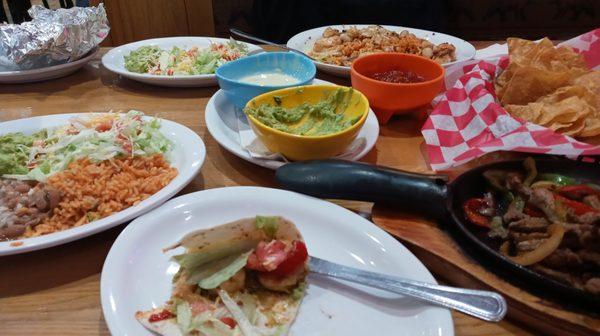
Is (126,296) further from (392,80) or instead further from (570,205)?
(392,80)

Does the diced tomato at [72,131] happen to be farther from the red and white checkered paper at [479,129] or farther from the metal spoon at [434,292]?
the red and white checkered paper at [479,129]

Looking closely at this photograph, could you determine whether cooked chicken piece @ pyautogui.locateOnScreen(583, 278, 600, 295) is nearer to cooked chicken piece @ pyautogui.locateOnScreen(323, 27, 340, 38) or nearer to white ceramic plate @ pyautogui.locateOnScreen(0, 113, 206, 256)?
white ceramic plate @ pyautogui.locateOnScreen(0, 113, 206, 256)

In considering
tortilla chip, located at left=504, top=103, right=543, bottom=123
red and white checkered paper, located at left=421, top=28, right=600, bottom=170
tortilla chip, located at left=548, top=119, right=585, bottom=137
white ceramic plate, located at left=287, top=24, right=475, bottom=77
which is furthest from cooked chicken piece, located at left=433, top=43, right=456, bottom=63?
tortilla chip, located at left=548, top=119, right=585, bottom=137

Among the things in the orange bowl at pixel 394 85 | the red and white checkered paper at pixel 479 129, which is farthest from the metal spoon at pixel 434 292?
the orange bowl at pixel 394 85

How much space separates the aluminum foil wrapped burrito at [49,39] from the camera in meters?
2.14

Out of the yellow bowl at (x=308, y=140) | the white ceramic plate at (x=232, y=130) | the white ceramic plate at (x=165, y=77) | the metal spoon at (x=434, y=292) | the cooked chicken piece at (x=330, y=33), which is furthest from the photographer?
the cooked chicken piece at (x=330, y=33)

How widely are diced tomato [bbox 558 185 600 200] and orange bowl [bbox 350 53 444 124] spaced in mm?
660

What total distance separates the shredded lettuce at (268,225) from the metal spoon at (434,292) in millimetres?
122

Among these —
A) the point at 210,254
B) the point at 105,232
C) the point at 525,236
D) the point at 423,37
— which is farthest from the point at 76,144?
the point at 423,37

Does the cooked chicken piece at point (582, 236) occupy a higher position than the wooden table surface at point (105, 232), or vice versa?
the cooked chicken piece at point (582, 236)

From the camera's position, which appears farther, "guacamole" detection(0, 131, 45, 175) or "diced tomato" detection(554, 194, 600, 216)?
→ "guacamole" detection(0, 131, 45, 175)

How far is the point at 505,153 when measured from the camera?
1.51 m

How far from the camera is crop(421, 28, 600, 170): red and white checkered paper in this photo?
1.41 m

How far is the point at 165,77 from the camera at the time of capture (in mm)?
2041
